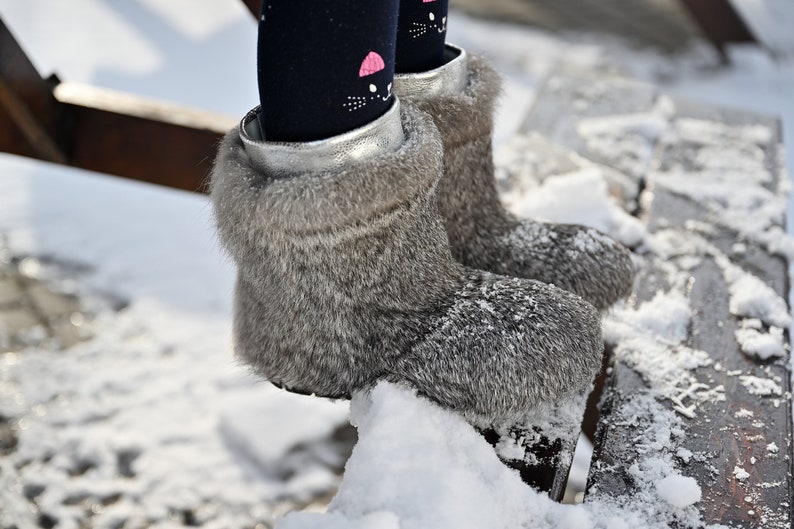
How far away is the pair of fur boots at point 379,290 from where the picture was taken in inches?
26.3

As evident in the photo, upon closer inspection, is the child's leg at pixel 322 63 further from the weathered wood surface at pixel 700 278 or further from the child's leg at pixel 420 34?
the weathered wood surface at pixel 700 278

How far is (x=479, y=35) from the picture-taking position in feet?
9.02

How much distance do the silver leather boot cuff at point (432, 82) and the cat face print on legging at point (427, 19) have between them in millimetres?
40

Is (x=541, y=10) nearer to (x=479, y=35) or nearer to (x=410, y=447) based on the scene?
(x=479, y=35)

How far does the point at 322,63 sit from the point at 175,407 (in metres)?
0.87

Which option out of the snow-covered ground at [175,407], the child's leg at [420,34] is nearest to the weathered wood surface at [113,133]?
the snow-covered ground at [175,407]

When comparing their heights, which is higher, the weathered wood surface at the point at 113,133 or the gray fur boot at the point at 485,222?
the gray fur boot at the point at 485,222

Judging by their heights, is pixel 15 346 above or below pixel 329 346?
below

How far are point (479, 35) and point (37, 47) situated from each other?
1.46m

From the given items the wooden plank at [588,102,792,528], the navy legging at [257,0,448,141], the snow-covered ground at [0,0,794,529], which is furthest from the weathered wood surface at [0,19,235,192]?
the wooden plank at [588,102,792,528]

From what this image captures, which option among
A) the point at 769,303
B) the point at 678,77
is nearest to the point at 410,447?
the point at 769,303

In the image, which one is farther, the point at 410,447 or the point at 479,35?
the point at 479,35

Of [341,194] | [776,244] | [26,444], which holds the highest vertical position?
[341,194]

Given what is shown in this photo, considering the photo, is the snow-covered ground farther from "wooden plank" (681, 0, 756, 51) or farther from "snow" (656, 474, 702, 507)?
"wooden plank" (681, 0, 756, 51)
